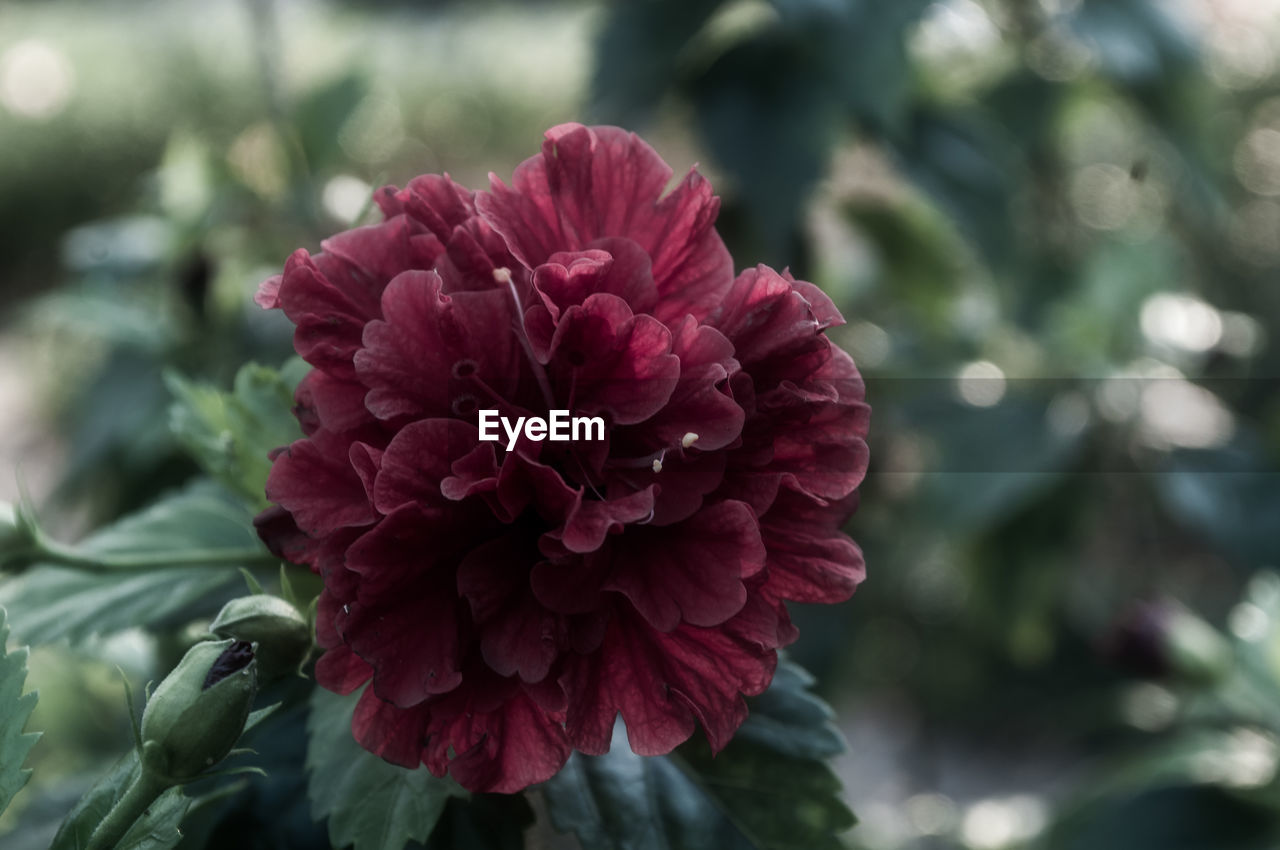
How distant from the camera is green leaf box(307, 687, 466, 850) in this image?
0.34 meters

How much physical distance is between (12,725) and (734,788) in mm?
248

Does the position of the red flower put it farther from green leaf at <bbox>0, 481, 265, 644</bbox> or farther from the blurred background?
the blurred background

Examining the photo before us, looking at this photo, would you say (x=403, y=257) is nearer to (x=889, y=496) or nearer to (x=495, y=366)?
(x=495, y=366)

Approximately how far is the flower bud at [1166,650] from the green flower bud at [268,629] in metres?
0.59

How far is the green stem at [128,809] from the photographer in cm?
31

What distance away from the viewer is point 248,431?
420 millimetres

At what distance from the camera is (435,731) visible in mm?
309

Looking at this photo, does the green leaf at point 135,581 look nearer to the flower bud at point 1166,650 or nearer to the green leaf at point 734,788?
the green leaf at point 734,788

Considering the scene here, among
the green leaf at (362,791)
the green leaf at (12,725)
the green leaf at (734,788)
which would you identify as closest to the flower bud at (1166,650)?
the green leaf at (734,788)

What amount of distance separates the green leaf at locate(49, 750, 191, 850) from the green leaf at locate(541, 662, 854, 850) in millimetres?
126

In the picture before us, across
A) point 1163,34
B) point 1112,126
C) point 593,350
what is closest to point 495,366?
point 593,350

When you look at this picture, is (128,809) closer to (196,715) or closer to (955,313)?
(196,715)

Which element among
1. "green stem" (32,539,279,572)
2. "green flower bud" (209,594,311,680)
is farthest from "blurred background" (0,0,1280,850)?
"green flower bud" (209,594,311,680)

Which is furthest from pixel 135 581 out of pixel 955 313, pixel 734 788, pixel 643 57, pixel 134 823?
pixel 955 313
